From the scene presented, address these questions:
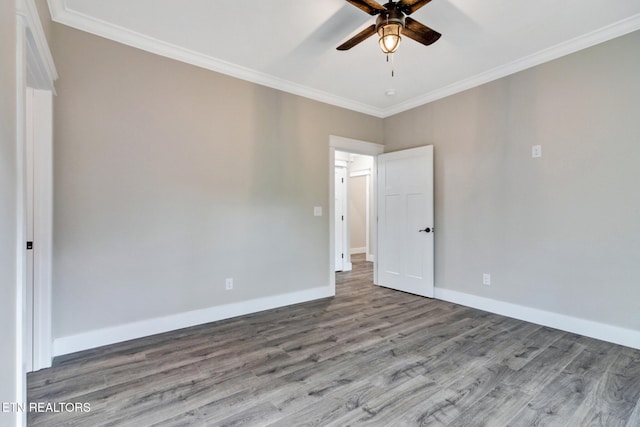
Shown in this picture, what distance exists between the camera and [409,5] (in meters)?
1.99

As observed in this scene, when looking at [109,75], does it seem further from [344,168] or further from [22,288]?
[344,168]

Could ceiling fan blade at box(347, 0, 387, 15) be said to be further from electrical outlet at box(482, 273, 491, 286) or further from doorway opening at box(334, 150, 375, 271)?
doorway opening at box(334, 150, 375, 271)

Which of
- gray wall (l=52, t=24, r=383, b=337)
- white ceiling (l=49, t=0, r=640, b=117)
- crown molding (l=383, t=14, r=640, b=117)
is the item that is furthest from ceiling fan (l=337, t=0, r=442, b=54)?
gray wall (l=52, t=24, r=383, b=337)

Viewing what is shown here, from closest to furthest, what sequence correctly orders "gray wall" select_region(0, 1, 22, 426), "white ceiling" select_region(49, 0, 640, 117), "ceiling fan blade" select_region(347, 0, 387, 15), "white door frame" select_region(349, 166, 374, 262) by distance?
"gray wall" select_region(0, 1, 22, 426) < "ceiling fan blade" select_region(347, 0, 387, 15) < "white ceiling" select_region(49, 0, 640, 117) < "white door frame" select_region(349, 166, 374, 262)

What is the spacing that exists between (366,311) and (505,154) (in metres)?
2.38

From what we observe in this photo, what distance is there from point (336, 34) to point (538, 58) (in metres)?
2.11

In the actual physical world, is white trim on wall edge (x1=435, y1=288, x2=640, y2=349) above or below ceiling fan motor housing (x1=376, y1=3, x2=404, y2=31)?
below

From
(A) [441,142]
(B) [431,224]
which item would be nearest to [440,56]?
(A) [441,142]

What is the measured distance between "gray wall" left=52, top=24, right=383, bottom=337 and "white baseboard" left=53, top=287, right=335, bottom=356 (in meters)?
0.06

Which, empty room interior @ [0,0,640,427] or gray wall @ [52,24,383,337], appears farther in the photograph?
gray wall @ [52,24,383,337]

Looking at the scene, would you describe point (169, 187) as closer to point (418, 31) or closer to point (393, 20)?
point (393, 20)

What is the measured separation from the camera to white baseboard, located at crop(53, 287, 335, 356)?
2.44 m

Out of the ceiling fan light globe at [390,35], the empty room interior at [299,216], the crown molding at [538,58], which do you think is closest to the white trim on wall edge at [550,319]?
the empty room interior at [299,216]

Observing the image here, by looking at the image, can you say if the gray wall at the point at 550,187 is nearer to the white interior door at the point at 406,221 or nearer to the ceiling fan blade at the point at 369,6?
the white interior door at the point at 406,221
